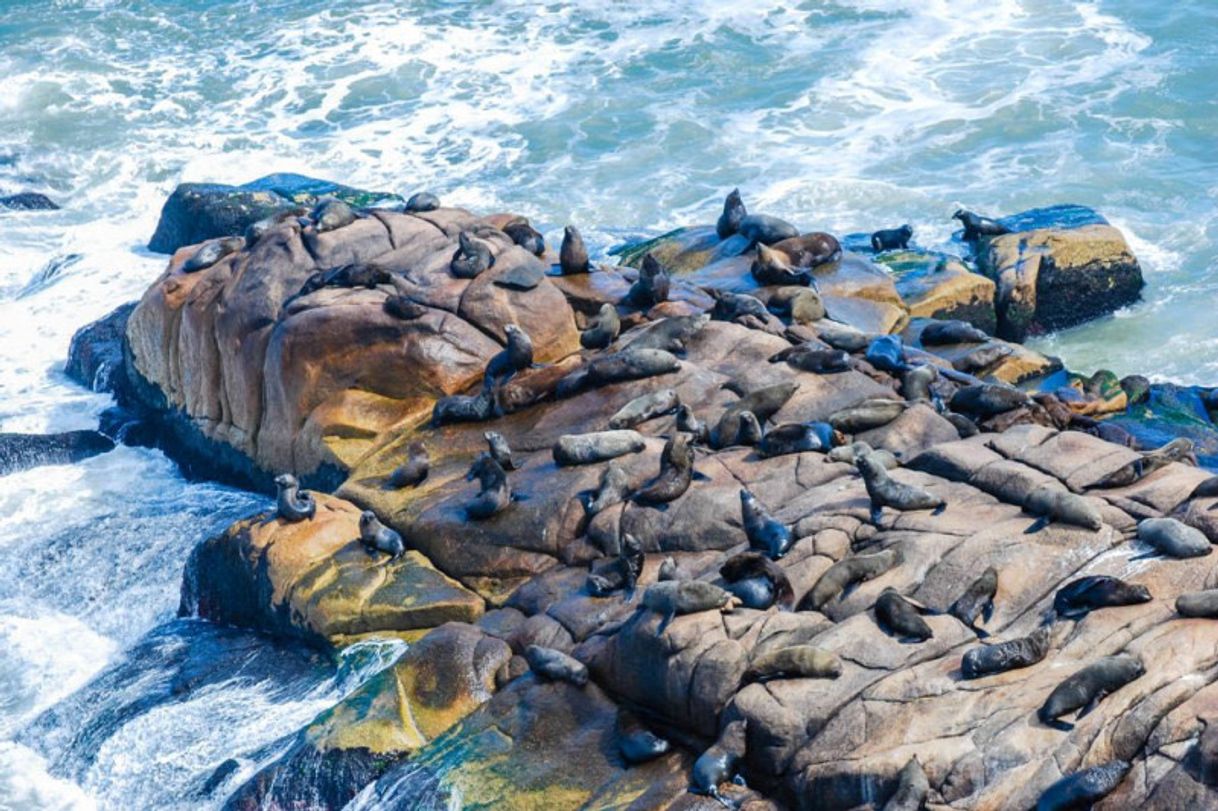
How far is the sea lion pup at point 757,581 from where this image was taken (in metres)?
13.5

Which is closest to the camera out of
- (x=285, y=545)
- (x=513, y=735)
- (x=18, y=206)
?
(x=513, y=735)

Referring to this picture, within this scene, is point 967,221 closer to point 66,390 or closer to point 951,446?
point 951,446

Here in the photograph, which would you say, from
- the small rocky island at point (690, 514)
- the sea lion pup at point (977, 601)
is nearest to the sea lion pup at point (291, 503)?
the small rocky island at point (690, 514)

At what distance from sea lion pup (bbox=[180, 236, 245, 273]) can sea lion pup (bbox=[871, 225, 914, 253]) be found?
1079 centimetres

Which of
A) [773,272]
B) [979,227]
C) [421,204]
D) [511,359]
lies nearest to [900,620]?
[511,359]

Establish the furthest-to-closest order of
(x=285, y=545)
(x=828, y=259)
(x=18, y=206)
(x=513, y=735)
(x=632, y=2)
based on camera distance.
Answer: (x=632, y=2)
(x=18, y=206)
(x=828, y=259)
(x=285, y=545)
(x=513, y=735)

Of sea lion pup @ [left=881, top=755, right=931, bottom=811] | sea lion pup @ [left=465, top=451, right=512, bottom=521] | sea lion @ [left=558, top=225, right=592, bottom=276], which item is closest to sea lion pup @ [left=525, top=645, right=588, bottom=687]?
sea lion pup @ [left=465, top=451, right=512, bottom=521]

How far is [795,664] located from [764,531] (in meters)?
2.18

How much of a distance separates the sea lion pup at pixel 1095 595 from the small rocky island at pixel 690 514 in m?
0.03

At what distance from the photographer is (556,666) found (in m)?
13.9

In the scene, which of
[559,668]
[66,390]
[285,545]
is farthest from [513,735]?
[66,390]

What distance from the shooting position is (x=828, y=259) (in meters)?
24.1

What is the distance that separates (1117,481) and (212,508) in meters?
11.8

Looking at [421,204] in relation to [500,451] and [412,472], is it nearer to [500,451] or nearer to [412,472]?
[412,472]
